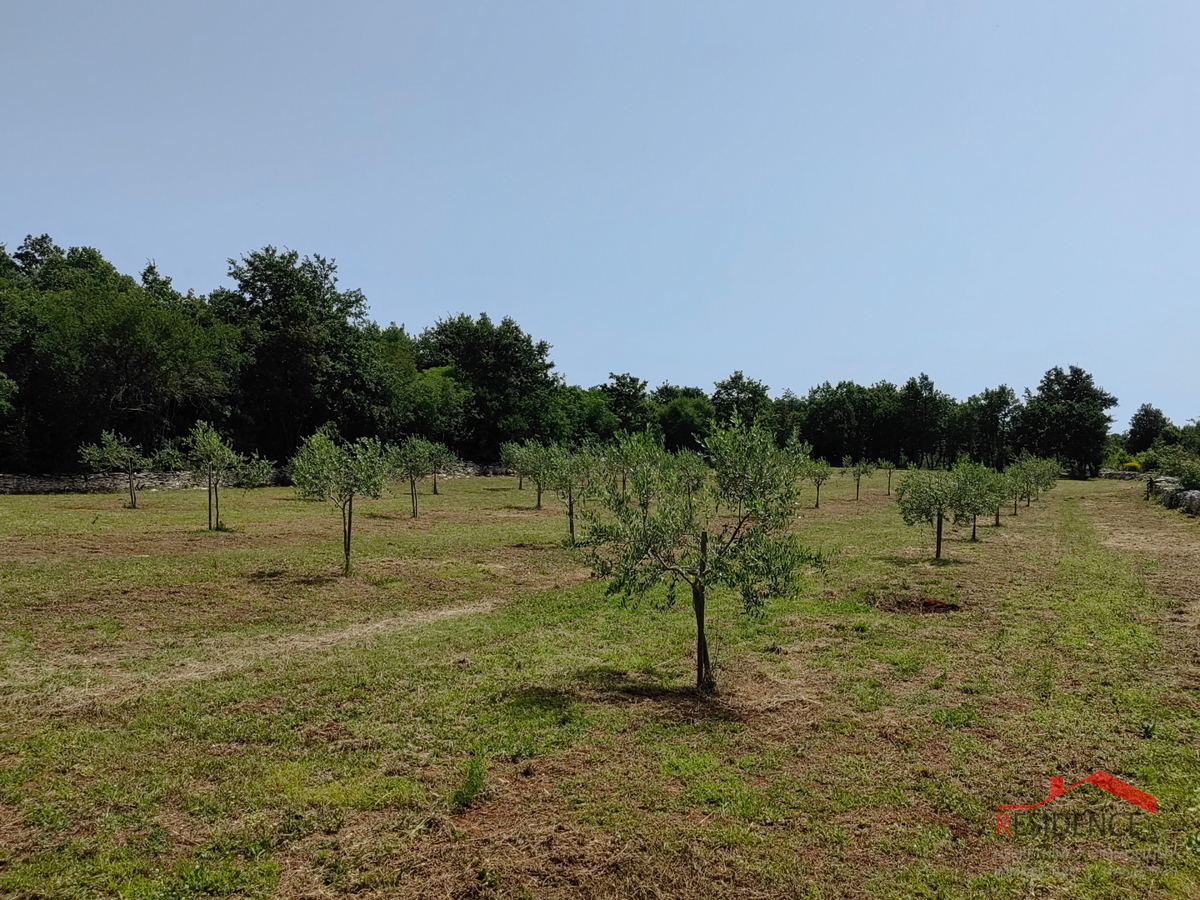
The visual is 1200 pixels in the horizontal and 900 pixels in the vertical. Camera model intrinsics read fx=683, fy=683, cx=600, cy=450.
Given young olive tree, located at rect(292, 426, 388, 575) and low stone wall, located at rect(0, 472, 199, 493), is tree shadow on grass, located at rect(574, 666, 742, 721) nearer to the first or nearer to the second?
young olive tree, located at rect(292, 426, 388, 575)

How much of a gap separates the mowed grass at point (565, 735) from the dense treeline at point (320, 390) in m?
7.99

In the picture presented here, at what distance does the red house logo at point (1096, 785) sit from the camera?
26.2ft

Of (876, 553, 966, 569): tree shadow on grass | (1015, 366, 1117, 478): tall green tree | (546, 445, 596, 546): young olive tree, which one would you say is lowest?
(876, 553, 966, 569): tree shadow on grass

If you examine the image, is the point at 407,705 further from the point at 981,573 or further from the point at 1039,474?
the point at 1039,474

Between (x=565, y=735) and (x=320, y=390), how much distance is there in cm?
5708

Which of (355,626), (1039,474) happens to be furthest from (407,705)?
(1039,474)

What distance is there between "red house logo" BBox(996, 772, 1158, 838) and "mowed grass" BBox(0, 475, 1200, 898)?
0.14 m

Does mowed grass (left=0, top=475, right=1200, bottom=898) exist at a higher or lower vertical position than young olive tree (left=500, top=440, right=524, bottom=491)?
lower

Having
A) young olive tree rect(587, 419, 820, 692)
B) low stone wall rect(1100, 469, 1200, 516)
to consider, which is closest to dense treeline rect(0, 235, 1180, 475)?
Answer: young olive tree rect(587, 419, 820, 692)

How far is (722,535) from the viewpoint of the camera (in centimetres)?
1254

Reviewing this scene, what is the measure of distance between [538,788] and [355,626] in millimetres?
9449

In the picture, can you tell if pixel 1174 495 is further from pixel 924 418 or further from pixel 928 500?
pixel 924 418

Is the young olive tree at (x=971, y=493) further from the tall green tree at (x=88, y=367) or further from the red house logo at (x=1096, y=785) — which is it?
the tall green tree at (x=88, y=367)

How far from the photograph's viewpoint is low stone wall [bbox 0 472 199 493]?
4306 centimetres
